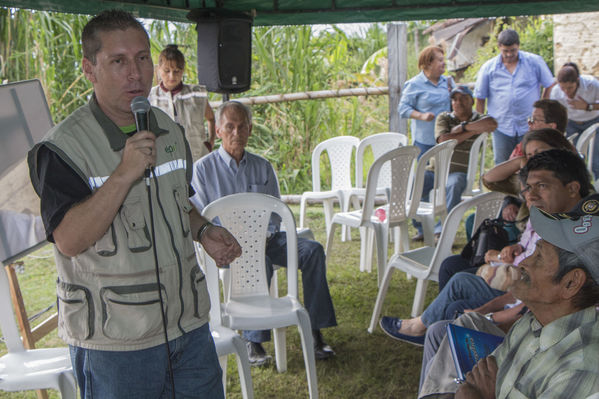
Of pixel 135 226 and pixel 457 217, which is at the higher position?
pixel 135 226

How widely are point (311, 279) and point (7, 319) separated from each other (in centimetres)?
167

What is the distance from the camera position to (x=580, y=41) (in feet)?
26.7

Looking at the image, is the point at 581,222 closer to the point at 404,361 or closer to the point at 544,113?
the point at 404,361

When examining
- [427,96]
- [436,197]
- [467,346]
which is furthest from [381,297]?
[427,96]

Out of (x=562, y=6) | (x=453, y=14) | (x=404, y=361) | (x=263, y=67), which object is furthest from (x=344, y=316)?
(x=263, y=67)

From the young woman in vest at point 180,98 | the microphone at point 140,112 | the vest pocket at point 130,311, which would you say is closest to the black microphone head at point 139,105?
the microphone at point 140,112

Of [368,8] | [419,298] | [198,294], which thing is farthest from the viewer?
[368,8]

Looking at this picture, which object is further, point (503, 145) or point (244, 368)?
point (503, 145)

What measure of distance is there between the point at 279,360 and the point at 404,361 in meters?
0.70

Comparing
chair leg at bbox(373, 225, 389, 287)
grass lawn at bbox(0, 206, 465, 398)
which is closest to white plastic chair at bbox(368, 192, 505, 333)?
grass lawn at bbox(0, 206, 465, 398)

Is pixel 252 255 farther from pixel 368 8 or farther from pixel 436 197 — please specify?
pixel 368 8

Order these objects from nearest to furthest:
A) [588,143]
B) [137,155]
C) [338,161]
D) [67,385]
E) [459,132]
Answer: [137,155] → [67,385] → [459,132] → [588,143] → [338,161]

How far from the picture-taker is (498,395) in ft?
5.47

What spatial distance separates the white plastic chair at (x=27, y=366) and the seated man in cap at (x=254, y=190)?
130 centimetres
